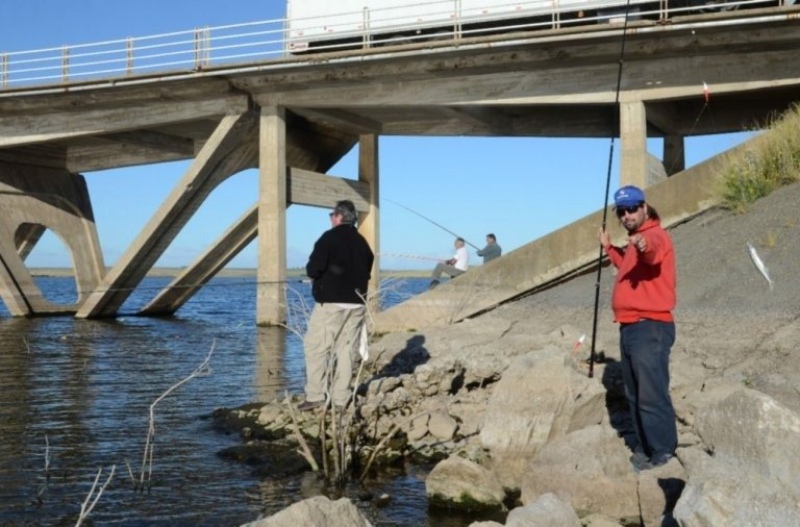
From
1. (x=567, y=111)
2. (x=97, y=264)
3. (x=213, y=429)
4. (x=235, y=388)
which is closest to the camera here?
(x=213, y=429)

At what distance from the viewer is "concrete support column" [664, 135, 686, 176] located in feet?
80.0

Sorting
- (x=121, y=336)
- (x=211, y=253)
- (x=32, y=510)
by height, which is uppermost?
(x=211, y=253)

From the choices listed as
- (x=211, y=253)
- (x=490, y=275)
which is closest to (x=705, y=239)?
(x=490, y=275)

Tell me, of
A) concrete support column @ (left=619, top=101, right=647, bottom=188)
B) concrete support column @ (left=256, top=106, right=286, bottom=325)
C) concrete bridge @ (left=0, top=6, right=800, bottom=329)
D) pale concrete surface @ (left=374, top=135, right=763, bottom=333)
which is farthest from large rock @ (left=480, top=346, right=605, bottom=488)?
concrete support column @ (left=256, top=106, right=286, bottom=325)

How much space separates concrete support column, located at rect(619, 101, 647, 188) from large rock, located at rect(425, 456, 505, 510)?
48.7 feet

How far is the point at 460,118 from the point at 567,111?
297cm

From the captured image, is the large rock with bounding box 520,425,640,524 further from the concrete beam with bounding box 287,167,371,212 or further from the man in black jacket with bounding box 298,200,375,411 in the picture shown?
the concrete beam with bounding box 287,167,371,212

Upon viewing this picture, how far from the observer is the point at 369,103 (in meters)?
23.7

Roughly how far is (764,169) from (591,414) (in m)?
9.66

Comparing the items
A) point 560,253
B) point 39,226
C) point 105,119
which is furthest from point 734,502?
point 39,226

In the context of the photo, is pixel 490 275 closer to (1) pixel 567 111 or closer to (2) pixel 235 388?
(2) pixel 235 388

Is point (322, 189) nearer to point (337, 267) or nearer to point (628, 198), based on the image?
point (337, 267)

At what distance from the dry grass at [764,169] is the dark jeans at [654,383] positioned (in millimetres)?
9474

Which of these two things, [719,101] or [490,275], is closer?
[490,275]
